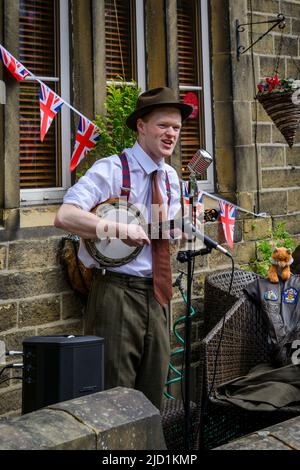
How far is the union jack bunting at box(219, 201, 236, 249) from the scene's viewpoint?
6.03 meters

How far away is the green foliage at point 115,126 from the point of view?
5176 mm

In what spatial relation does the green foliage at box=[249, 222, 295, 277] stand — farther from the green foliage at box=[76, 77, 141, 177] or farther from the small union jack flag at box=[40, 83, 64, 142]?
the small union jack flag at box=[40, 83, 64, 142]

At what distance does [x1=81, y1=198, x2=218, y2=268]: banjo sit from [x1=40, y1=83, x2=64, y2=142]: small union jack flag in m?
1.22

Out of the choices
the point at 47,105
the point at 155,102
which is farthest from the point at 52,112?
the point at 155,102

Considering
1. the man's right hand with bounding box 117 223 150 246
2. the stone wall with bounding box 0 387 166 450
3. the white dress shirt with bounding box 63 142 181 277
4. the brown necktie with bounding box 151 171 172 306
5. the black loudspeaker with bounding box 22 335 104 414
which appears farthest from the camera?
the brown necktie with bounding box 151 171 172 306

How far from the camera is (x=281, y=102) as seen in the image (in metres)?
6.05

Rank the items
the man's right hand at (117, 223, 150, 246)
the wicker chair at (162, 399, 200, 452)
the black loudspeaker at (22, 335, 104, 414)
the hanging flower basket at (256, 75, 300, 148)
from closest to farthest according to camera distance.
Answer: the black loudspeaker at (22, 335, 104, 414)
the man's right hand at (117, 223, 150, 246)
the wicker chair at (162, 399, 200, 452)
the hanging flower basket at (256, 75, 300, 148)

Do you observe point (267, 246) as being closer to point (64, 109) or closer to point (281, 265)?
point (281, 265)

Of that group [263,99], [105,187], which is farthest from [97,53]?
[105,187]

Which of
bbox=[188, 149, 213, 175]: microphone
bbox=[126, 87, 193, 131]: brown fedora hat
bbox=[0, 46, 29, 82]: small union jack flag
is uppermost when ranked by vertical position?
bbox=[0, 46, 29, 82]: small union jack flag

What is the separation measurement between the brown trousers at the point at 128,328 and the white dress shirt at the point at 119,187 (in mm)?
78

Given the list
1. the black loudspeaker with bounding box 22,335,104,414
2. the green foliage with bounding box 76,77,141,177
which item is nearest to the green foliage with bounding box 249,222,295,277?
the green foliage with bounding box 76,77,141,177

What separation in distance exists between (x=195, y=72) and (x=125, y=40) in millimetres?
858

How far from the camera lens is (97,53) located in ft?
17.7
